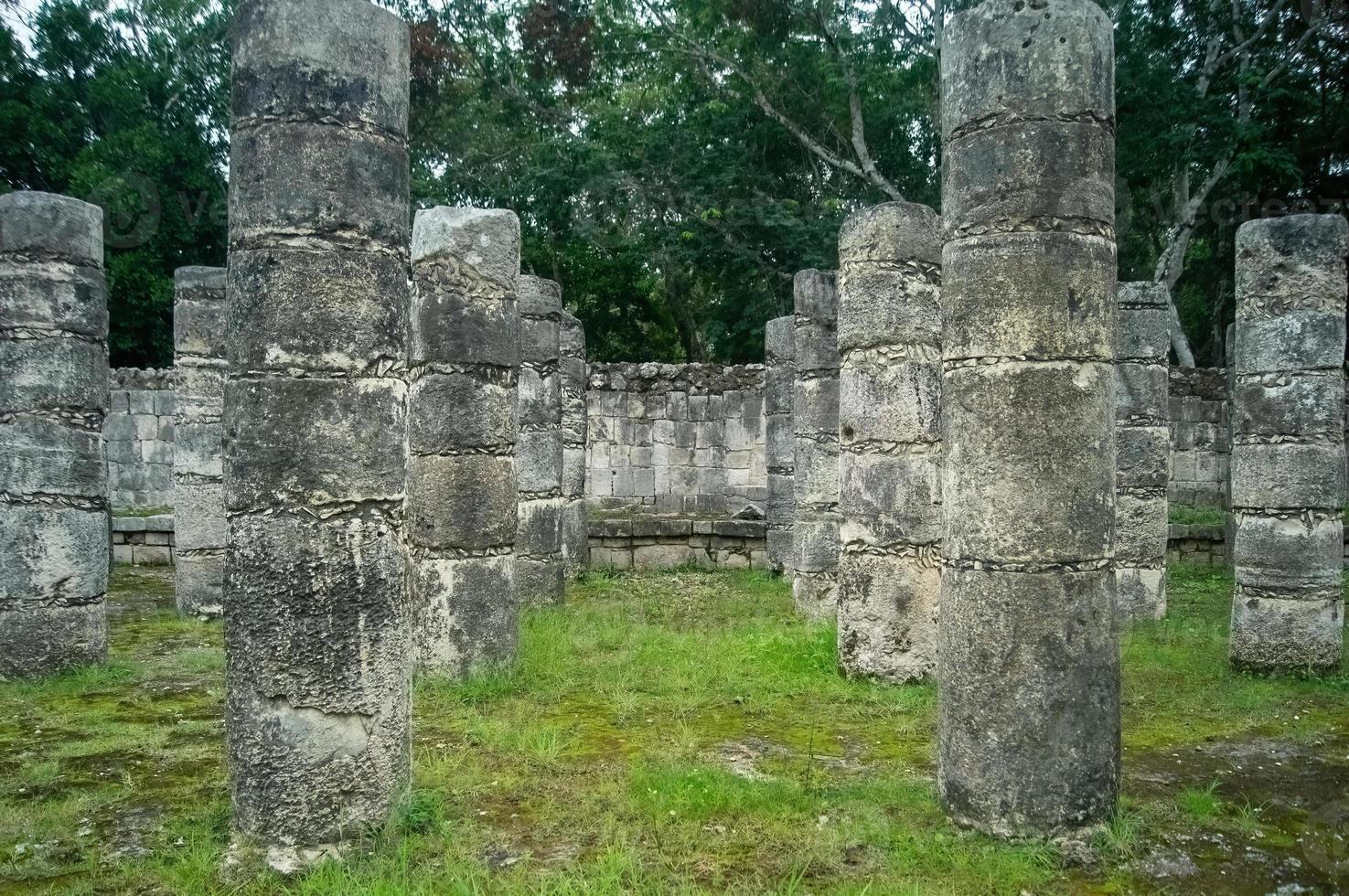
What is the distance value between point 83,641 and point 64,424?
5.82 feet

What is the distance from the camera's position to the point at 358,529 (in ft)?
15.9

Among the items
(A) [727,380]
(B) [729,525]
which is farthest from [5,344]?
(A) [727,380]

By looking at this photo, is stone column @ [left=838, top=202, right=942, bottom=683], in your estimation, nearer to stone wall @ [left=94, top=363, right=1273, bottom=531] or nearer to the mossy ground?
the mossy ground

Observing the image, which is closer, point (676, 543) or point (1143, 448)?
point (1143, 448)

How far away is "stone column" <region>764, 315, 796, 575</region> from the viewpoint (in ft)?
48.5

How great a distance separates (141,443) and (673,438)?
341 inches

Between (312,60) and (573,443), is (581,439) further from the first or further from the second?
(312,60)

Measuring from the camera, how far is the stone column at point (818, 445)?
1131cm

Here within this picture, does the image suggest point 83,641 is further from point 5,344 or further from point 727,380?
point 727,380

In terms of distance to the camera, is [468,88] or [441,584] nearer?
[441,584]

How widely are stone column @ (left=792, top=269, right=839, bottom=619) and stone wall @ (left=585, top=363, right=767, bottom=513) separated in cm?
640

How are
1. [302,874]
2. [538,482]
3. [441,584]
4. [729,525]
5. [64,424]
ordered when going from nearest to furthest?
[302,874], [441,584], [64,424], [538,482], [729,525]

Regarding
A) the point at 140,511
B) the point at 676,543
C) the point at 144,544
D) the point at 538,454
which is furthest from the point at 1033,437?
the point at 140,511

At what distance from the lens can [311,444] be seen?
15.8ft
